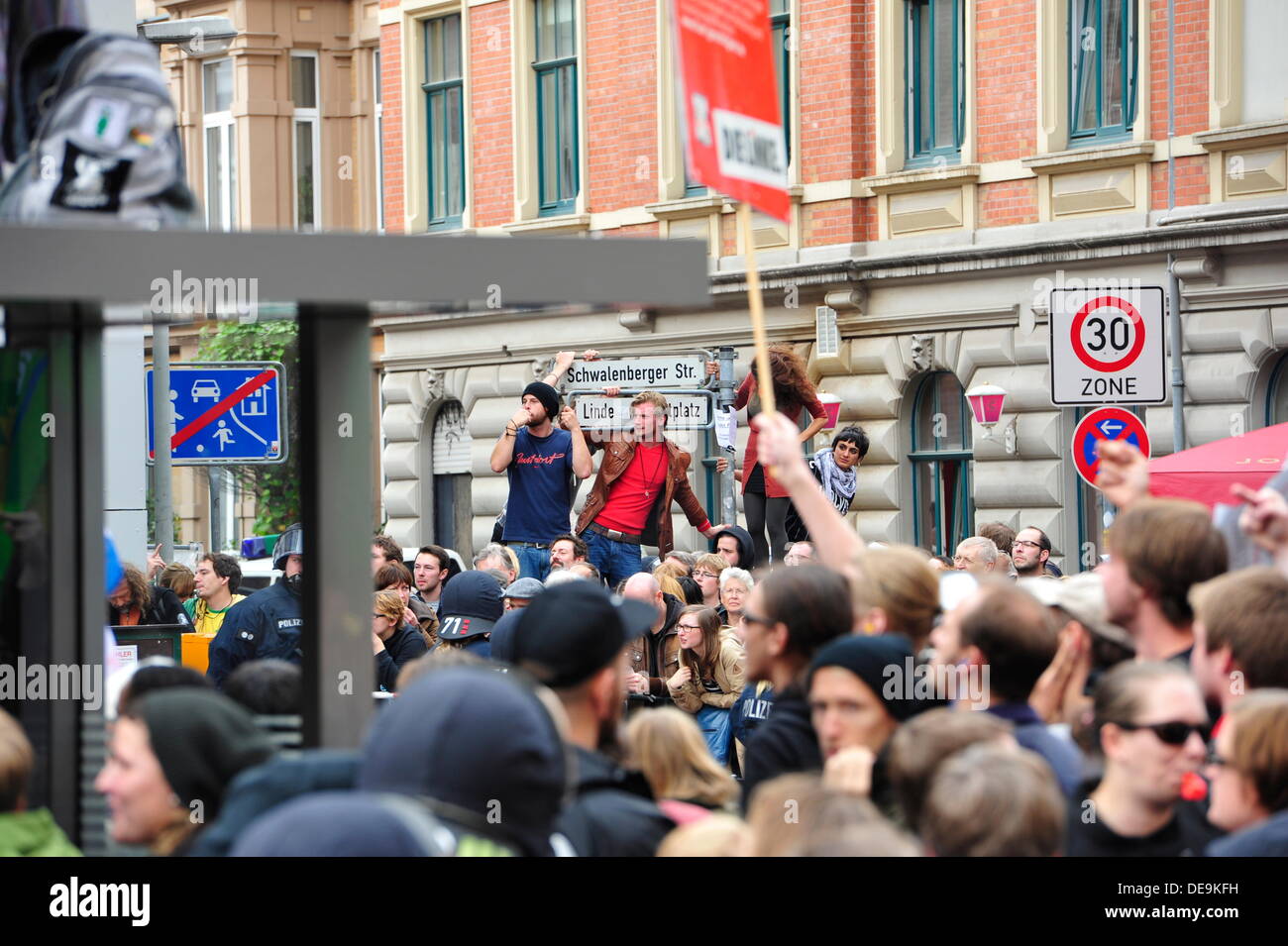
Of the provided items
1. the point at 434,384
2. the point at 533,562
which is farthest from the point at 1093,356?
the point at 434,384

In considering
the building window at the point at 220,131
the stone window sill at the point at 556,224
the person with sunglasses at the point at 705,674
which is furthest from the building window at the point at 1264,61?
the building window at the point at 220,131

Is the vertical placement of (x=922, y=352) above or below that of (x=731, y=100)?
above

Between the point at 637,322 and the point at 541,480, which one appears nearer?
the point at 541,480

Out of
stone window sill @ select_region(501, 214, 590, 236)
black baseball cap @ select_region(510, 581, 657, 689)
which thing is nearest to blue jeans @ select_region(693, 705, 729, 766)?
black baseball cap @ select_region(510, 581, 657, 689)

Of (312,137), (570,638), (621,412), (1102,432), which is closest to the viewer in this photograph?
(570,638)

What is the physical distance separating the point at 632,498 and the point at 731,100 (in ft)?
32.1

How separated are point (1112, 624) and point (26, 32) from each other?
114 inches

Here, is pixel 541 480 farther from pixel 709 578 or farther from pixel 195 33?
pixel 195 33

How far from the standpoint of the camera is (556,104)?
26922mm

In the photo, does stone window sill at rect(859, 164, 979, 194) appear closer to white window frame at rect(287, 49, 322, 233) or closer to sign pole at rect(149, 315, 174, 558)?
sign pole at rect(149, 315, 174, 558)

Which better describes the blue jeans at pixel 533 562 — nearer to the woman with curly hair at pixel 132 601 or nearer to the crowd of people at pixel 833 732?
→ the woman with curly hair at pixel 132 601

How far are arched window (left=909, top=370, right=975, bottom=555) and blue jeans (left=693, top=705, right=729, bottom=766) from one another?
12.1 m

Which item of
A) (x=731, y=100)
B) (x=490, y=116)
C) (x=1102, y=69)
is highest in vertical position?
(x=490, y=116)
